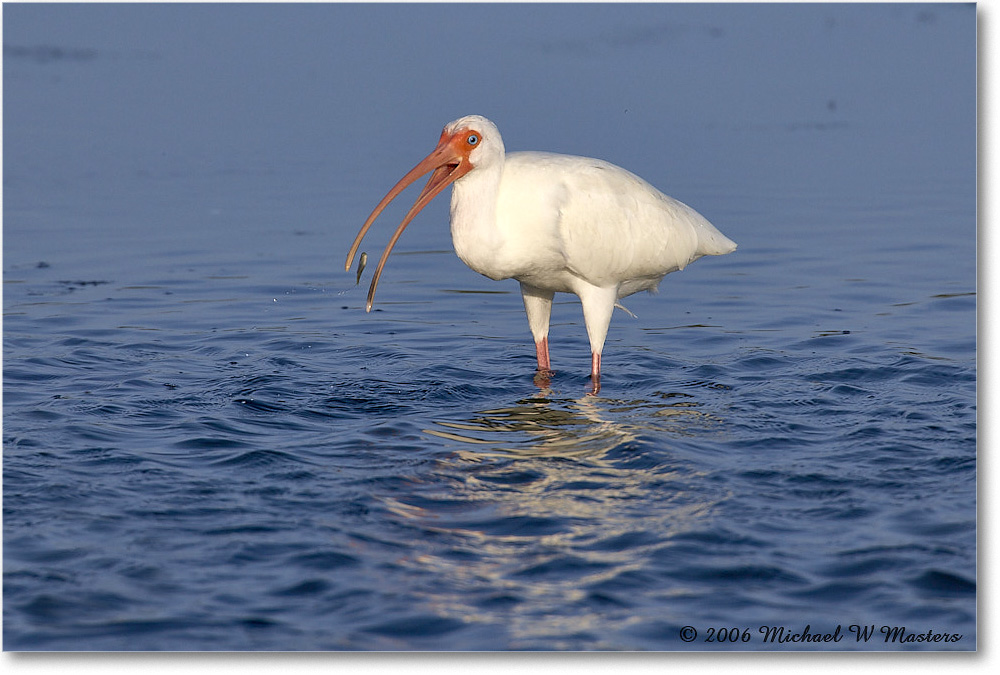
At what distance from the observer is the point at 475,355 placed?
352 inches

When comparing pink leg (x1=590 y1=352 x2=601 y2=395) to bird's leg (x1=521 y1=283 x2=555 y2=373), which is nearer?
pink leg (x1=590 y1=352 x2=601 y2=395)

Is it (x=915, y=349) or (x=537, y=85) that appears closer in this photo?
(x=915, y=349)

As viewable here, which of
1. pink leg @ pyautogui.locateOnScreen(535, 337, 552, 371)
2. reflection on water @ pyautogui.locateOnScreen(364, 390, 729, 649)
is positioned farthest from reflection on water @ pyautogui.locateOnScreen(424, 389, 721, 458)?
pink leg @ pyautogui.locateOnScreen(535, 337, 552, 371)

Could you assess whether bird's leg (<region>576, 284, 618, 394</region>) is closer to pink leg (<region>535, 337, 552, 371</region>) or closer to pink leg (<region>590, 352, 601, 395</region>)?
pink leg (<region>590, 352, 601, 395</region>)

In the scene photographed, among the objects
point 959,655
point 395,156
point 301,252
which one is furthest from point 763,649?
point 395,156

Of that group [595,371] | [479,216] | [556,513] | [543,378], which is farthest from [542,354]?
[556,513]

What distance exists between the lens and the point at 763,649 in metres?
4.50

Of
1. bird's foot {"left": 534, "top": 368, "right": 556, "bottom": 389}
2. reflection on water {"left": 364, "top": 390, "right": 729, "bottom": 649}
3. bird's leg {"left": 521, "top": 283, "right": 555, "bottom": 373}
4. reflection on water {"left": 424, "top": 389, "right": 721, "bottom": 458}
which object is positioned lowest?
reflection on water {"left": 364, "top": 390, "right": 729, "bottom": 649}

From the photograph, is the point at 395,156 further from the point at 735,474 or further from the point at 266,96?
the point at 735,474

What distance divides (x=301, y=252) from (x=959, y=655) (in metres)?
8.57

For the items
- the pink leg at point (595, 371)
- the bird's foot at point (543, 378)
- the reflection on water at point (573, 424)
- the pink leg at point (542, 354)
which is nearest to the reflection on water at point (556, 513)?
the reflection on water at point (573, 424)

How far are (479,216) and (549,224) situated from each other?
452mm

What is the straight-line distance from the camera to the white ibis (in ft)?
24.2

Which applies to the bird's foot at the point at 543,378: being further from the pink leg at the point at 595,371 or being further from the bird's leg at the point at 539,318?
the pink leg at the point at 595,371
